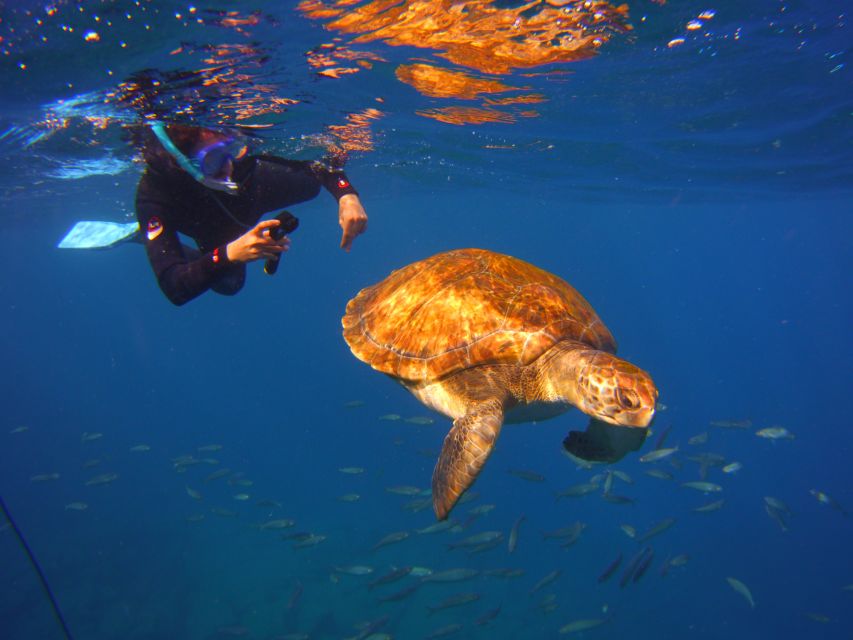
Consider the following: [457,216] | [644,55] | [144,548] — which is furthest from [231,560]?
[457,216]

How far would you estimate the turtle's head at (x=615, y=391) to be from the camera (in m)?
3.01

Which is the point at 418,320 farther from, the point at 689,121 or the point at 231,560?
the point at 231,560

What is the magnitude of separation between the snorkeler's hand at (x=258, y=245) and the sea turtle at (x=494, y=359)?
158 centimetres

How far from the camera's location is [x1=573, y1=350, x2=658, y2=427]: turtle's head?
301cm

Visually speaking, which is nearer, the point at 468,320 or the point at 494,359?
the point at 494,359

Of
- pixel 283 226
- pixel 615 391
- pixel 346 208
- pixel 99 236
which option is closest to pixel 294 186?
pixel 346 208

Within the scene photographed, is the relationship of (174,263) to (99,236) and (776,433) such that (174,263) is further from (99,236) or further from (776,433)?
(776,433)

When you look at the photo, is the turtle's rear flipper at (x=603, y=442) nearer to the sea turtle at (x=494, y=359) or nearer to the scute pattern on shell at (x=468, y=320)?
the sea turtle at (x=494, y=359)

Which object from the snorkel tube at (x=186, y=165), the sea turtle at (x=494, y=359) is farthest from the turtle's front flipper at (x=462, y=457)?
the snorkel tube at (x=186, y=165)

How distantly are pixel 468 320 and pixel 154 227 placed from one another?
2.75 m

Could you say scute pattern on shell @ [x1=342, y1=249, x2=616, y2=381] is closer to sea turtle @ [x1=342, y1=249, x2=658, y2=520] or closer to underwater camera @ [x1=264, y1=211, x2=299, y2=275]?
sea turtle @ [x1=342, y1=249, x2=658, y2=520]

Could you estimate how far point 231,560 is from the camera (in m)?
15.8

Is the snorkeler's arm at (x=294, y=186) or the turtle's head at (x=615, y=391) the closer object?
the turtle's head at (x=615, y=391)

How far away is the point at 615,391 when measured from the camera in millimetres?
3027
